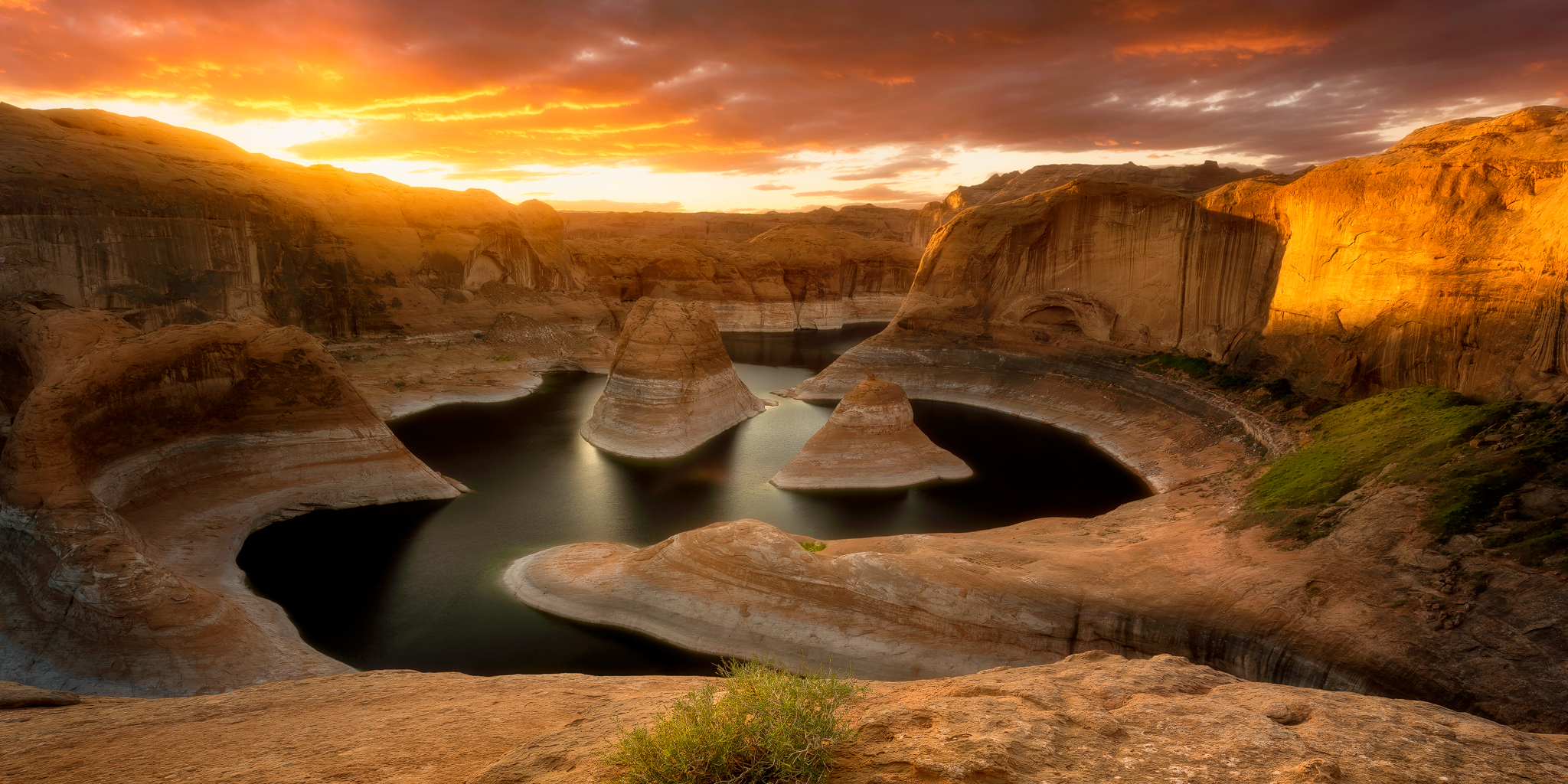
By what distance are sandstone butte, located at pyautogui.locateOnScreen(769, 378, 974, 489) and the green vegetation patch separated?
9.48 meters

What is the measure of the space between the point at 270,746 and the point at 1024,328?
115ft

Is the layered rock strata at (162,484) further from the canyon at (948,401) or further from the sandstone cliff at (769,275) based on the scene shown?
the sandstone cliff at (769,275)

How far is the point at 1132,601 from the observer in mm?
11000

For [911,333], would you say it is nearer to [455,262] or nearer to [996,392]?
[996,392]

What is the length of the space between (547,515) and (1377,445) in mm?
19682

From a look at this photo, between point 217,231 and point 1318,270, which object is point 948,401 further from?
point 217,231

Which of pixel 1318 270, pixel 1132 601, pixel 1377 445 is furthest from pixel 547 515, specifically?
pixel 1318 270

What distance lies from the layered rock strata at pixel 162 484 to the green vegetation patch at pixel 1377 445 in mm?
18105

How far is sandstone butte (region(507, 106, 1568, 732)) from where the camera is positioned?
9.20 meters

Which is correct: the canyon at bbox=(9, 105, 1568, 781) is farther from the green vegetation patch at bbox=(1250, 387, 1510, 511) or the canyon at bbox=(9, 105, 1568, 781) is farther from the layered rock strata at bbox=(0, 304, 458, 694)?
the green vegetation patch at bbox=(1250, 387, 1510, 511)

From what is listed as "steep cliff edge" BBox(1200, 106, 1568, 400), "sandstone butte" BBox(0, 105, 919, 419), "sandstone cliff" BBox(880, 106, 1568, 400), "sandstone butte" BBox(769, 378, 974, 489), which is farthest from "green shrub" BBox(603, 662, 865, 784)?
"sandstone butte" BBox(0, 105, 919, 419)

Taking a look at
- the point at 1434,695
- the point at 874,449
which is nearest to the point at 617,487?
the point at 874,449

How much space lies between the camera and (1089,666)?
6.59 meters

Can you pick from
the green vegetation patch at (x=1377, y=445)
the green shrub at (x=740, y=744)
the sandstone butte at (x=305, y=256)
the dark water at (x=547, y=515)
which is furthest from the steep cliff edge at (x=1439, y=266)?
the sandstone butte at (x=305, y=256)
